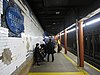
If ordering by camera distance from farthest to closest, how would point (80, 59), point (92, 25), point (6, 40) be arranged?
point (92, 25) → point (80, 59) → point (6, 40)

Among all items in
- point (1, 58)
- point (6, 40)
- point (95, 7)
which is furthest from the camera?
point (95, 7)

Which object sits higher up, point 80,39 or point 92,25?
point 92,25

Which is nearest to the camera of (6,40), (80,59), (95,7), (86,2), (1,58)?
(1,58)

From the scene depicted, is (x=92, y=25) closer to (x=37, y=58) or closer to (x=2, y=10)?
(x=37, y=58)

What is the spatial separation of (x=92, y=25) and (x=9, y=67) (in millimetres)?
9014

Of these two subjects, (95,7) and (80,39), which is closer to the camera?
(95,7)

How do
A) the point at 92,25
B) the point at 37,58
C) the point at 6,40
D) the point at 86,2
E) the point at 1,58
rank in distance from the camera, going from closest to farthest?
the point at 1,58, the point at 6,40, the point at 86,2, the point at 37,58, the point at 92,25

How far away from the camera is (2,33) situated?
3496mm

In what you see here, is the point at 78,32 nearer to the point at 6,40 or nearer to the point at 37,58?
the point at 37,58

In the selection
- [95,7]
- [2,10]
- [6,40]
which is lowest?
[6,40]

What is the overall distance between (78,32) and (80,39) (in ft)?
1.49

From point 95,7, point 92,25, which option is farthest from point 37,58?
point 95,7

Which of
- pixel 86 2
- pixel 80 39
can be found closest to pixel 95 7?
pixel 86 2

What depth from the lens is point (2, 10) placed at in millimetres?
3559
